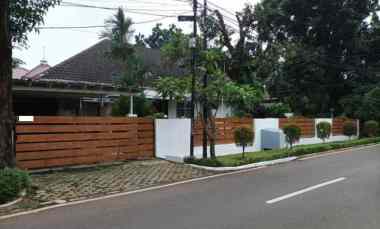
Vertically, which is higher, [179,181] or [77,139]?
[77,139]

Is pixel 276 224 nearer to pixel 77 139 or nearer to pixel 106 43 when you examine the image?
pixel 77 139

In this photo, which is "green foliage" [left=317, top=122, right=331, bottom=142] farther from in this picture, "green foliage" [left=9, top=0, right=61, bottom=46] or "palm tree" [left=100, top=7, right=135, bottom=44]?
"green foliage" [left=9, top=0, right=61, bottom=46]

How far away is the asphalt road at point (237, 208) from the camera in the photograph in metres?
6.82

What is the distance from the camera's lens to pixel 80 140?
13.3 m

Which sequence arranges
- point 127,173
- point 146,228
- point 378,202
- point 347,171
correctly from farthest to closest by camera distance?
point 347,171
point 127,173
point 378,202
point 146,228

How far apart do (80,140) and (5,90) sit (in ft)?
12.9

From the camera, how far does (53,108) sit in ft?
68.0

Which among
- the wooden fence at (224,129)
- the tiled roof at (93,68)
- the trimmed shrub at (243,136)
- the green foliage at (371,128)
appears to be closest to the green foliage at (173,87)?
the wooden fence at (224,129)

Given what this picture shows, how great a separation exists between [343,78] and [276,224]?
33294 mm

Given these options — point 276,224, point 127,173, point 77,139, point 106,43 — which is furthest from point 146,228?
point 106,43

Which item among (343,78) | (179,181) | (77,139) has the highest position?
(343,78)

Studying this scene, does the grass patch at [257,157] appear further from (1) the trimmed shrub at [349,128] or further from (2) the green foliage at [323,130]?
(1) the trimmed shrub at [349,128]

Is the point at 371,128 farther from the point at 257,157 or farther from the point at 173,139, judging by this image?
the point at 173,139

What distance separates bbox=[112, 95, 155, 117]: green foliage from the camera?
20.2 metres
